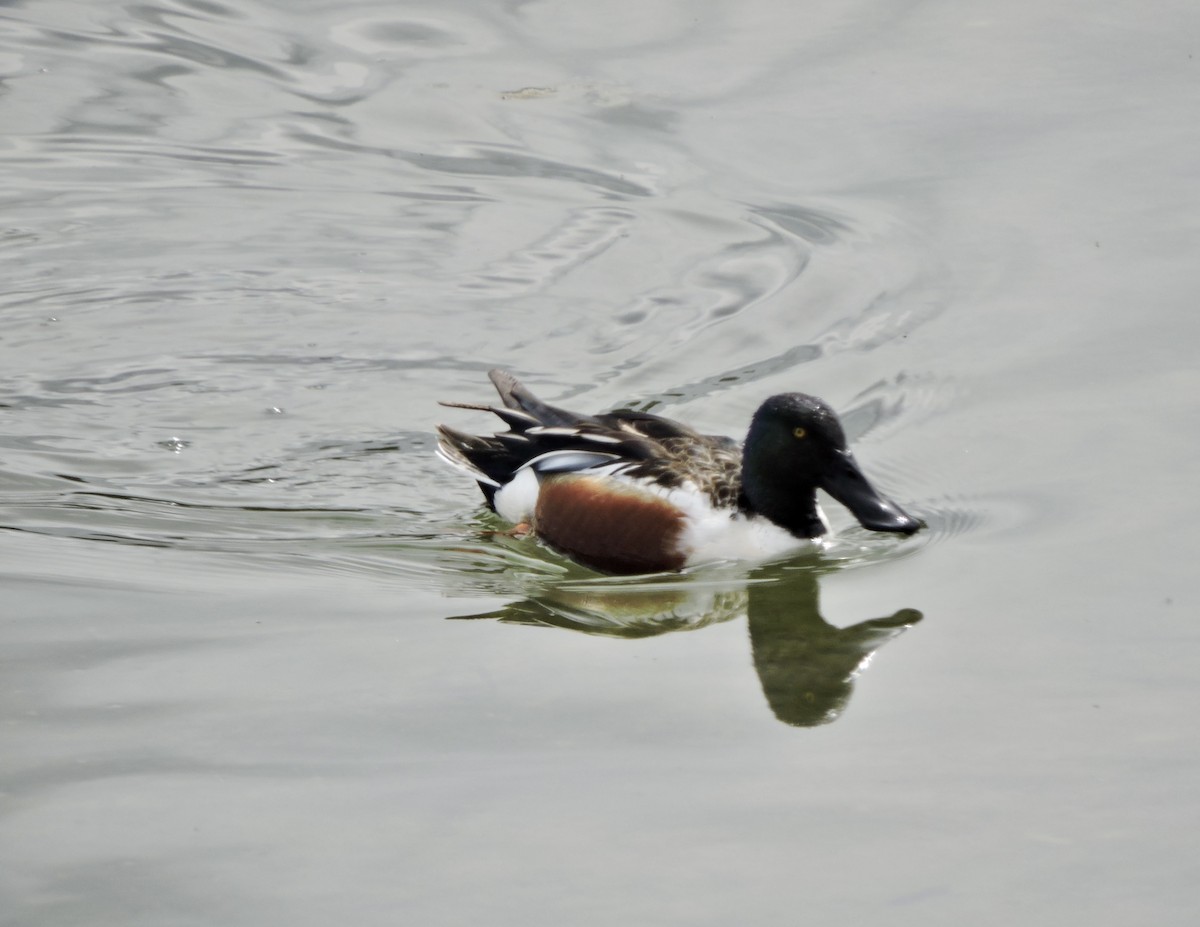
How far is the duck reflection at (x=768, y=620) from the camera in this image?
5.81 m

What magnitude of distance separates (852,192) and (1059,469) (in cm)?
406

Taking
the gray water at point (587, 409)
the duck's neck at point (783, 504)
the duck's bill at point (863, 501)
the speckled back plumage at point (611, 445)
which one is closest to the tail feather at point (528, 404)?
the speckled back plumage at point (611, 445)

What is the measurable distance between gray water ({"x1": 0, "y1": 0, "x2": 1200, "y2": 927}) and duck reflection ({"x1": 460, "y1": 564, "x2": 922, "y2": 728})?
0.10 ft

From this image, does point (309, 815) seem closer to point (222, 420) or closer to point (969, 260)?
point (222, 420)

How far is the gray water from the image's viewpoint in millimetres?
4688

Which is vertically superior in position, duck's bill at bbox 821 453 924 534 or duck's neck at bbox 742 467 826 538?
duck's bill at bbox 821 453 924 534

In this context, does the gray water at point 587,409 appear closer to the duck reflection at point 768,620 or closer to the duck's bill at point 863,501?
the duck reflection at point 768,620

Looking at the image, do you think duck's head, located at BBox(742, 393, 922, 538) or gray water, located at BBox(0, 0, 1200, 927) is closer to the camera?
gray water, located at BBox(0, 0, 1200, 927)

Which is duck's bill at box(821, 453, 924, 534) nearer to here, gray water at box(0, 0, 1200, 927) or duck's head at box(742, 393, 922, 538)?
duck's head at box(742, 393, 922, 538)

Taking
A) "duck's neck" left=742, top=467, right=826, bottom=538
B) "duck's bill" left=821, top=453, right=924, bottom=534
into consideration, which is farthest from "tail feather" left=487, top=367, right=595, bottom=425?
"duck's bill" left=821, top=453, right=924, bottom=534

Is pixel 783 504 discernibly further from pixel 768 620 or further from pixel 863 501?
pixel 768 620

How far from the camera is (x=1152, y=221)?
10.2m

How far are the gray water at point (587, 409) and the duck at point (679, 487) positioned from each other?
0.23 meters

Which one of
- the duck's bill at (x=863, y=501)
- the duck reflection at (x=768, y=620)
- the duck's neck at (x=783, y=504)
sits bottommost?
the duck reflection at (x=768, y=620)
